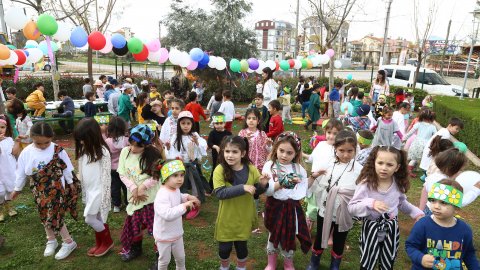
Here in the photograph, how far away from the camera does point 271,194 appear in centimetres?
302

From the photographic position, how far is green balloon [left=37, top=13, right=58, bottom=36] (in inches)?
292

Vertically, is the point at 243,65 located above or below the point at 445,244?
above

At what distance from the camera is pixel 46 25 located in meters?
7.48

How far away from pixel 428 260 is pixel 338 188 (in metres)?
0.98

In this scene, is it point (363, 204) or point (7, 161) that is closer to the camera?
point (363, 204)

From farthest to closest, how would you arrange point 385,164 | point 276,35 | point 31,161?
point 276,35 < point 31,161 < point 385,164

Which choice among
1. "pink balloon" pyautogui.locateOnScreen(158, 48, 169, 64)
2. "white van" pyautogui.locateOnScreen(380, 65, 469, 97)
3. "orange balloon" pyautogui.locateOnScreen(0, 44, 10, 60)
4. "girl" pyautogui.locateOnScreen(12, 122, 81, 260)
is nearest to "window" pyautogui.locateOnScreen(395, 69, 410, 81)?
"white van" pyautogui.locateOnScreen(380, 65, 469, 97)

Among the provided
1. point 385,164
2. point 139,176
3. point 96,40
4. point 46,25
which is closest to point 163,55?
point 96,40

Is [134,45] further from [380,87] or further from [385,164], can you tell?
[385,164]

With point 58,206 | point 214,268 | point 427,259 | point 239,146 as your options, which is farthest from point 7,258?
point 427,259

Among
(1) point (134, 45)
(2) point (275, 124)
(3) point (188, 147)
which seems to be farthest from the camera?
(1) point (134, 45)

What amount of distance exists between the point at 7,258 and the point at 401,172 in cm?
425

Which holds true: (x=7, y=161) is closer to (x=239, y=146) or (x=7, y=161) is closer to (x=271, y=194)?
(x=239, y=146)

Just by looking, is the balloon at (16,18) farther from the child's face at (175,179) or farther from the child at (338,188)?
the child at (338,188)
